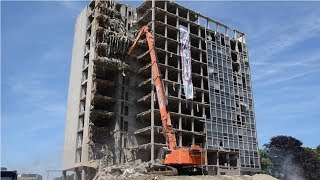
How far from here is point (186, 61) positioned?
74688 millimetres

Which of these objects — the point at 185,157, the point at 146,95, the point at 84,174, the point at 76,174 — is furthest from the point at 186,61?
the point at 185,157

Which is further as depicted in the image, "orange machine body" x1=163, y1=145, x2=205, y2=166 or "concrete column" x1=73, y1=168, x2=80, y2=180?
"concrete column" x1=73, y1=168, x2=80, y2=180

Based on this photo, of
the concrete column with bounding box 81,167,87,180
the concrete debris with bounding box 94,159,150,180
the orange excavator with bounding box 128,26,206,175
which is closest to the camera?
the orange excavator with bounding box 128,26,206,175

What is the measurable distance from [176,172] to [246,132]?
4065 centimetres

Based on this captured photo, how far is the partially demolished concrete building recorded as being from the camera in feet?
215

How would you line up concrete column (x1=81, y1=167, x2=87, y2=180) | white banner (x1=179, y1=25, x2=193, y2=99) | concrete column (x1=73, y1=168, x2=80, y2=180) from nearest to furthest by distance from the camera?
concrete column (x1=81, y1=167, x2=87, y2=180), concrete column (x1=73, y1=168, x2=80, y2=180), white banner (x1=179, y1=25, x2=193, y2=99)

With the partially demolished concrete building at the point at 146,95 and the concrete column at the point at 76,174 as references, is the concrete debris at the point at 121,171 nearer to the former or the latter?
the partially demolished concrete building at the point at 146,95

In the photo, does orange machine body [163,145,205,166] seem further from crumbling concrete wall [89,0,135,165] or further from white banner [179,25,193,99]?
white banner [179,25,193,99]

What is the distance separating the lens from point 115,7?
74.1 meters

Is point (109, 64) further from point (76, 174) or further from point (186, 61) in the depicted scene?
point (76, 174)

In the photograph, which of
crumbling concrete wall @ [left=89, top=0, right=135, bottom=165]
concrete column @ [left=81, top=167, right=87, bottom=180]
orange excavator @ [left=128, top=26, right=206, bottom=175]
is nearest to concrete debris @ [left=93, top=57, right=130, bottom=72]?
crumbling concrete wall @ [left=89, top=0, right=135, bottom=165]

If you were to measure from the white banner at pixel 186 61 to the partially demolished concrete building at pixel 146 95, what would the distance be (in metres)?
0.68

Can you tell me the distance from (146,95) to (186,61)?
39.9ft

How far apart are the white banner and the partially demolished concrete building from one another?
0.68 metres
